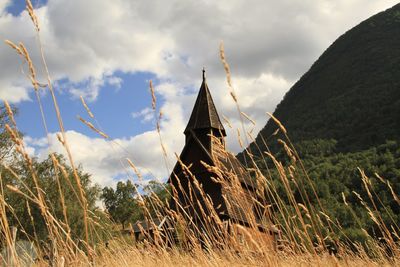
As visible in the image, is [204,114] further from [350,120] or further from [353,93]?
[353,93]

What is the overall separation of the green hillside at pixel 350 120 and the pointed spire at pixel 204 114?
790cm

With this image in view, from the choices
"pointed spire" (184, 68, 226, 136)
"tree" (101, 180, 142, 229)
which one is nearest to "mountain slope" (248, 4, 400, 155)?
"tree" (101, 180, 142, 229)

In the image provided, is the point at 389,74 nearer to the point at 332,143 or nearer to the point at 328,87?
the point at 328,87

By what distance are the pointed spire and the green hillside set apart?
7903 millimetres

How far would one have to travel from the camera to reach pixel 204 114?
23.2m

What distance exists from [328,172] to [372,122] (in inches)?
759

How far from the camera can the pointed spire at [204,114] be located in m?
22.7

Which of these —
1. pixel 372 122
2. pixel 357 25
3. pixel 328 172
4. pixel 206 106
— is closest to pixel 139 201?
pixel 206 106

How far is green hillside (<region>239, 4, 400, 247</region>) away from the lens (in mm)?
35312

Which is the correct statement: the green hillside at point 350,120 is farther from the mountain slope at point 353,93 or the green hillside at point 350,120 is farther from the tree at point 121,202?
the tree at point 121,202

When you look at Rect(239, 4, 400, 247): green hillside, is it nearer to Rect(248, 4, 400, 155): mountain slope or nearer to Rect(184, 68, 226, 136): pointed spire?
Rect(248, 4, 400, 155): mountain slope

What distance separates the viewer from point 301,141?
6216 centimetres

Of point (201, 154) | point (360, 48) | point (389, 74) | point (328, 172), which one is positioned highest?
point (360, 48)

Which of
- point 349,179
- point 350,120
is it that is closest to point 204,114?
point 349,179
